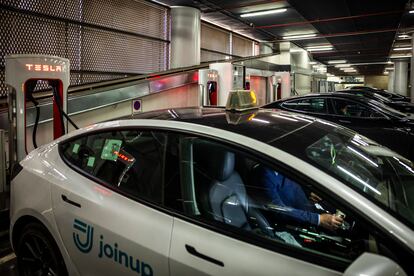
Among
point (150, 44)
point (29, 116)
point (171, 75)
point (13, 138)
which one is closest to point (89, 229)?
point (13, 138)

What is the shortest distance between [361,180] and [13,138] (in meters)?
3.69

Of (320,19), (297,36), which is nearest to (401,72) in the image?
(297,36)

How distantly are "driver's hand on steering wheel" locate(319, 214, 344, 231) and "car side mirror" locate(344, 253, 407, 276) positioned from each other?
30cm

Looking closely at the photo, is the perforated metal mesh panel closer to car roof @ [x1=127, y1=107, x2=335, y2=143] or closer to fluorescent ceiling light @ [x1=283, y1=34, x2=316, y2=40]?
car roof @ [x1=127, y1=107, x2=335, y2=143]

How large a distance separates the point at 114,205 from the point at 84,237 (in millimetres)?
267

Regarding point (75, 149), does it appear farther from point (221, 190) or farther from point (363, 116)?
point (363, 116)

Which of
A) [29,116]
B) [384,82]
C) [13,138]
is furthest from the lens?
[384,82]

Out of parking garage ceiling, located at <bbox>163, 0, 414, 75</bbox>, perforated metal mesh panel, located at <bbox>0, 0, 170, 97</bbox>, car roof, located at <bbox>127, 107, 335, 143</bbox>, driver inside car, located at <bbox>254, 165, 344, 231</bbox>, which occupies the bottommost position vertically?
driver inside car, located at <bbox>254, 165, 344, 231</bbox>

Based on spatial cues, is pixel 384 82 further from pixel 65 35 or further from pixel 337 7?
pixel 65 35

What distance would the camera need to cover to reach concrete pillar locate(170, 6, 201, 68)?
10383 mm

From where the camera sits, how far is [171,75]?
28.3 feet

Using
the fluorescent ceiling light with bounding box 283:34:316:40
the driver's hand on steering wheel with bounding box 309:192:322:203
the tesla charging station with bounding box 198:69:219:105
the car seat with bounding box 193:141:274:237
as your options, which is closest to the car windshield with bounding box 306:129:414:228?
the driver's hand on steering wheel with bounding box 309:192:322:203

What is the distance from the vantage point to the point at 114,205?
186 centimetres

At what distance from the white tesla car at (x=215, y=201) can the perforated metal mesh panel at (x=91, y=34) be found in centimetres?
538
